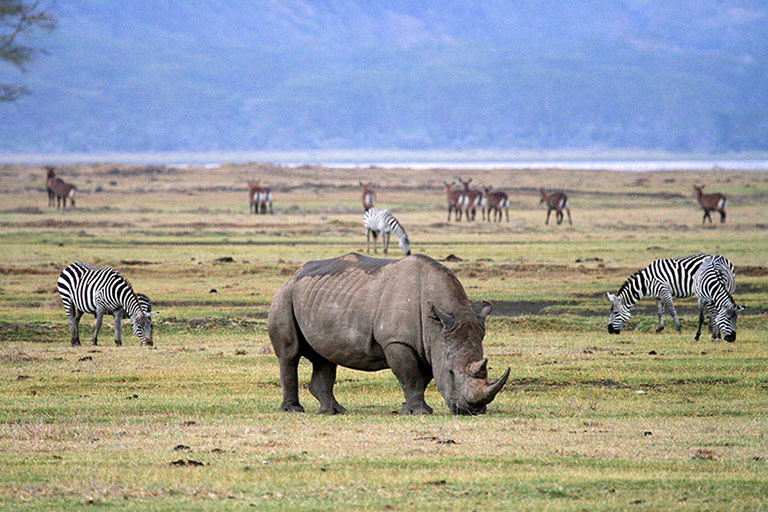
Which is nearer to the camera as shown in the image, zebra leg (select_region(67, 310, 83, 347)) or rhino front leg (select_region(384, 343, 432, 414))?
rhino front leg (select_region(384, 343, 432, 414))

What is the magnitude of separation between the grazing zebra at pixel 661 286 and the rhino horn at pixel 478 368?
1037 centimetres

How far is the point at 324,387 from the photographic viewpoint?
13461 millimetres

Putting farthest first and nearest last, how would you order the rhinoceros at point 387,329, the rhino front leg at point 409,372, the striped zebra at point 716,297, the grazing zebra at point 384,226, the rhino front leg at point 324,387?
the grazing zebra at point 384,226
the striped zebra at point 716,297
the rhino front leg at point 324,387
the rhino front leg at point 409,372
the rhinoceros at point 387,329

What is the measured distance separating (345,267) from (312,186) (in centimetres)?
7357

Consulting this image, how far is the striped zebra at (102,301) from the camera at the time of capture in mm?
20266

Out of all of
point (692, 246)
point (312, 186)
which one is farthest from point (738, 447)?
point (312, 186)

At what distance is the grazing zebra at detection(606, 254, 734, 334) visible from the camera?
22.1 m

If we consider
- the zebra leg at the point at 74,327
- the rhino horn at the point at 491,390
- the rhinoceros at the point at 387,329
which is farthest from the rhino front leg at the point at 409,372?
the zebra leg at the point at 74,327

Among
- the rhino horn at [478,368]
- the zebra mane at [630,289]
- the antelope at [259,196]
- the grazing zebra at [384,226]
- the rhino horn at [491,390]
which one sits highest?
the antelope at [259,196]

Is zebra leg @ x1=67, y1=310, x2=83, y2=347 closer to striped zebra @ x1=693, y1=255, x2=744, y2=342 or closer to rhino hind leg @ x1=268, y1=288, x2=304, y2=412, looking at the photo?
rhino hind leg @ x1=268, y1=288, x2=304, y2=412

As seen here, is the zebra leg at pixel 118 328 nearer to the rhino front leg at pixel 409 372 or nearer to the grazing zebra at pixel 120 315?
the grazing zebra at pixel 120 315

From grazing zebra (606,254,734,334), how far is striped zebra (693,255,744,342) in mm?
253

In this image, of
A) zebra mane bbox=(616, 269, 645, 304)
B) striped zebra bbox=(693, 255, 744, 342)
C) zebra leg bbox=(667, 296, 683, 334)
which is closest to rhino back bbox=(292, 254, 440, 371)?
striped zebra bbox=(693, 255, 744, 342)

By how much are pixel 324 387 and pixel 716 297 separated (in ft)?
33.3
